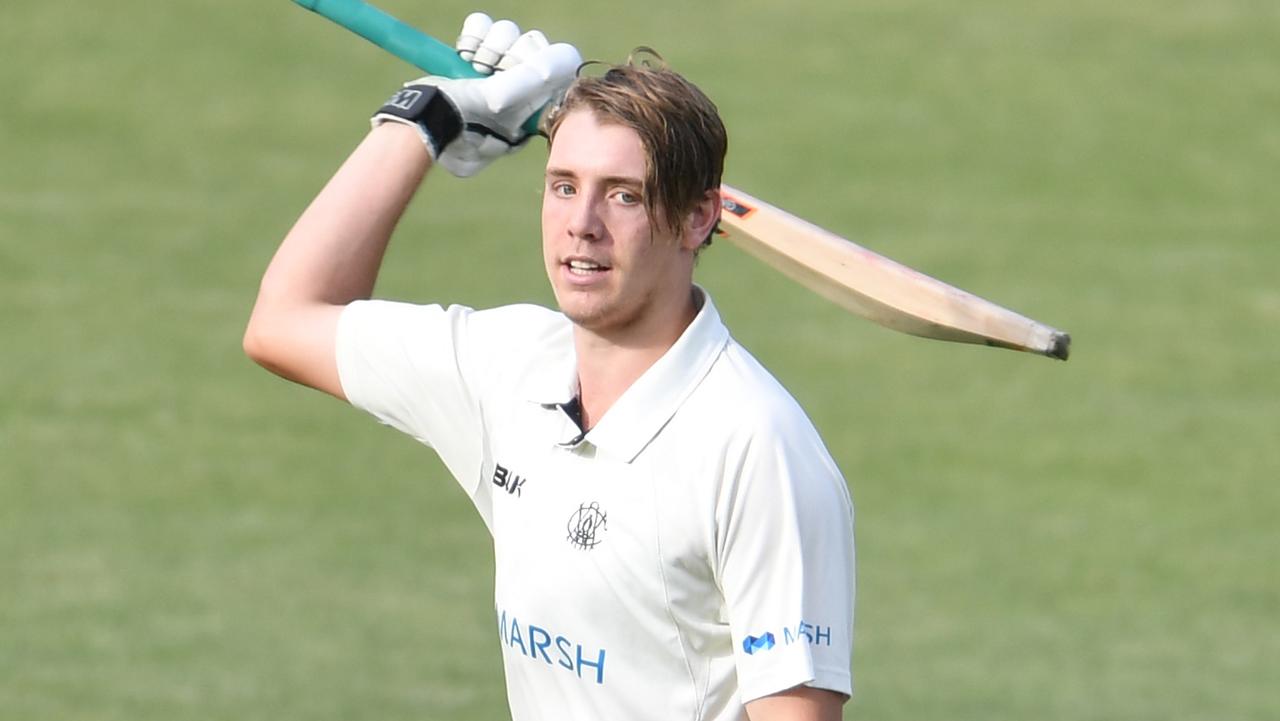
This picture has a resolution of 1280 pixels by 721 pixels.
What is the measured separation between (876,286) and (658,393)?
1093mm

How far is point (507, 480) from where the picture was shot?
4555mm

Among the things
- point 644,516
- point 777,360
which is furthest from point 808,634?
point 777,360

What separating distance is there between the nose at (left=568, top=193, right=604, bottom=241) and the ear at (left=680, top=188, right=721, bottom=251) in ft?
0.59

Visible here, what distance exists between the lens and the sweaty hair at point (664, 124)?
13.8 feet

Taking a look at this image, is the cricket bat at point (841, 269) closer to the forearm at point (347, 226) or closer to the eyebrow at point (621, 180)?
the forearm at point (347, 226)

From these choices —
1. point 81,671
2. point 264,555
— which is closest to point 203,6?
point 264,555

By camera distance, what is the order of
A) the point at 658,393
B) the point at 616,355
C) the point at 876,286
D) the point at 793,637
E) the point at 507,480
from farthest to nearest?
the point at 876,286 → the point at 507,480 → the point at 616,355 → the point at 658,393 → the point at 793,637

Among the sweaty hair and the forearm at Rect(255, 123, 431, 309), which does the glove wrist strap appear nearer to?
the forearm at Rect(255, 123, 431, 309)

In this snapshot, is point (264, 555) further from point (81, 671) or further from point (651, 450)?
point (651, 450)

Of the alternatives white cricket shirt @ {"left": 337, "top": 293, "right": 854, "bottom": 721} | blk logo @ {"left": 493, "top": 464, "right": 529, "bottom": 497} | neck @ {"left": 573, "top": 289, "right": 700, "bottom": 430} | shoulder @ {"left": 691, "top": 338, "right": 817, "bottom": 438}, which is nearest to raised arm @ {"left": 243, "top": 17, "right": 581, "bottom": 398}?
white cricket shirt @ {"left": 337, "top": 293, "right": 854, "bottom": 721}

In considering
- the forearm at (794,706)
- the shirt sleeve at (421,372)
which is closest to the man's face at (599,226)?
the shirt sleeve at (421,372)

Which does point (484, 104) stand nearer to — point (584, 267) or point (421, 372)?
point (421, 372)

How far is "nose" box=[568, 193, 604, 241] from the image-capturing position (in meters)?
4.22

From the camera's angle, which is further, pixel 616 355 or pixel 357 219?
pixel 357 219
